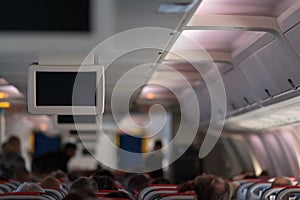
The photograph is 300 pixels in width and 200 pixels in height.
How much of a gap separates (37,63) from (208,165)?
14.8m

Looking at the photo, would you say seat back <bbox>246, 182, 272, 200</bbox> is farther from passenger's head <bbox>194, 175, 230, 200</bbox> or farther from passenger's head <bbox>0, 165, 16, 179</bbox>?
passenger's head <bbox>0, 165, 16, 179</bbox>

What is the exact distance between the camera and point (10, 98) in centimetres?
1576

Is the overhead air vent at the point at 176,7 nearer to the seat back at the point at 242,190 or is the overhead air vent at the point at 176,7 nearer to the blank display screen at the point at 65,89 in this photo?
the blank display screen at the point at 65,89

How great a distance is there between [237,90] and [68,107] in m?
6.73

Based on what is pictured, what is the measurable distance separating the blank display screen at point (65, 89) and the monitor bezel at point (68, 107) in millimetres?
34

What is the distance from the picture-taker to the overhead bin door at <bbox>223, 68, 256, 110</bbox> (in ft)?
37.8

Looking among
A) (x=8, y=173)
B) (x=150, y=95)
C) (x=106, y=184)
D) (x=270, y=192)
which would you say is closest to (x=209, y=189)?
(x=270, y=192)

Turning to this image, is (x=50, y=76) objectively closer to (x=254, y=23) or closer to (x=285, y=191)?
(x=285, y=191)

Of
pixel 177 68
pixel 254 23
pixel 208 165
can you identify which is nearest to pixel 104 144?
pixel 208 165

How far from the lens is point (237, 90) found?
12344 millimetres

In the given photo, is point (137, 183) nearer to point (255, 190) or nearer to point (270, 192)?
point (255, 190)

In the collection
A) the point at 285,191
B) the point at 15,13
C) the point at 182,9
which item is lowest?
the point at 285,191

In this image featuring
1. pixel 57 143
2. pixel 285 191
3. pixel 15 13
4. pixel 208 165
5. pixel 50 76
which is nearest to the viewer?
pixel 15 13

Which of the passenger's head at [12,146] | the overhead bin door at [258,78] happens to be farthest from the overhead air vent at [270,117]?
the passenger's head at [12,146]
